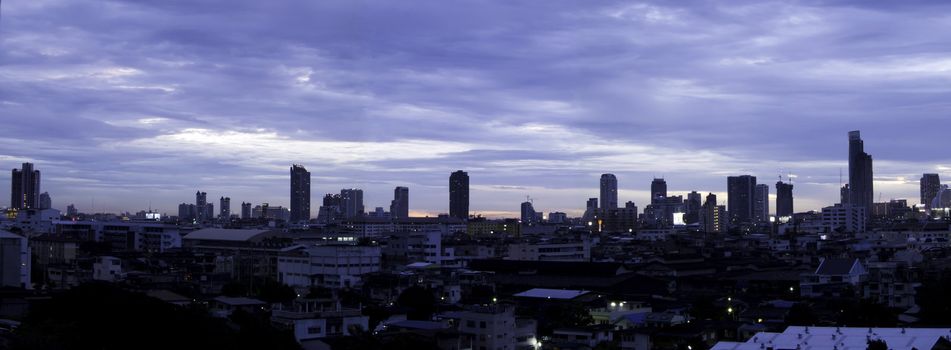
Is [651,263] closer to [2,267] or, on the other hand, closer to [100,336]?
[2,267]

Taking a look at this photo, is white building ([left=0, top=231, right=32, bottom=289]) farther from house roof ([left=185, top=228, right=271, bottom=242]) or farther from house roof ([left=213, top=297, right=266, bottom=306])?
house roof ([left=185, top=228, right=271, bottom=242])

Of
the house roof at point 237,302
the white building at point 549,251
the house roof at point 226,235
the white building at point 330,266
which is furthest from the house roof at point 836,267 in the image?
the house roof at point 226,235

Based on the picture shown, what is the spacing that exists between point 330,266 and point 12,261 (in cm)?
869

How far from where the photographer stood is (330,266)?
3014 cm

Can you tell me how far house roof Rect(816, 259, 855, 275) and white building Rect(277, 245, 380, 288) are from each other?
13.2 metres

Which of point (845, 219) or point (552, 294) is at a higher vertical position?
point (845, 219)

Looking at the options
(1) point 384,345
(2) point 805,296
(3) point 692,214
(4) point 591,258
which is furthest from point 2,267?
(3) point 692,214

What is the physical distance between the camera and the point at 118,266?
2952 centimetres

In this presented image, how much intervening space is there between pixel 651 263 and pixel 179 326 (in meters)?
25.2

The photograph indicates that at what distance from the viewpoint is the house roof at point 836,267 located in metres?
29.4

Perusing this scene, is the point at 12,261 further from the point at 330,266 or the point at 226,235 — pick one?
the point at 226,235

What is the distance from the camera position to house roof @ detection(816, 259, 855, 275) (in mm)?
29359

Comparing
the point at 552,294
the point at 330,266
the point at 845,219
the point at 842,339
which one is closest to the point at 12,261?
the point at 330,266

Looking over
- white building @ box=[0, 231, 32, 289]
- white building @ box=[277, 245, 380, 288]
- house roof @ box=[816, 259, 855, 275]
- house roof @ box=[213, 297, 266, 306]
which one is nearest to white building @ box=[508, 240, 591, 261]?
white building @ box=[277, 245, 380, 288]
